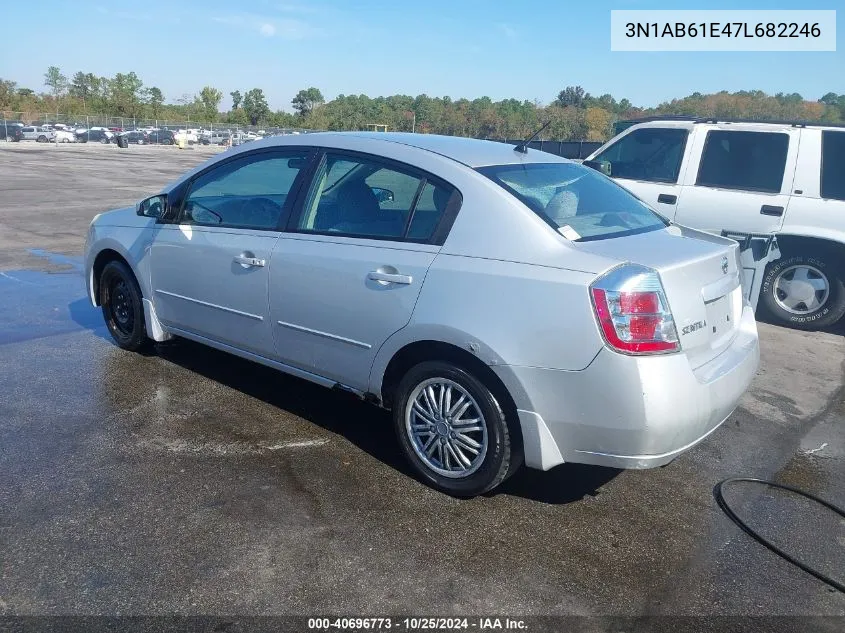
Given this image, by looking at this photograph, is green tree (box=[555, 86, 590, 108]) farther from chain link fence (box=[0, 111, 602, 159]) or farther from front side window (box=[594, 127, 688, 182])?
front side window (box=[594, 127, 688, 182])

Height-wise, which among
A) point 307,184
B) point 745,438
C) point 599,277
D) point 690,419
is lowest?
point 745,438

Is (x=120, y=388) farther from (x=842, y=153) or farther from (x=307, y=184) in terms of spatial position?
(x=842, y=153)

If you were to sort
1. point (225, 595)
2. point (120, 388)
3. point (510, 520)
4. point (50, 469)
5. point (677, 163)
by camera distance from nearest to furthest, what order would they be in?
point (225, 595) → point (510, 520) → point (50, 469) → point (120, 388) → point (677, 163)

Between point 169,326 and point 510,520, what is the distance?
113 inches

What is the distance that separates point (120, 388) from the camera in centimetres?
501

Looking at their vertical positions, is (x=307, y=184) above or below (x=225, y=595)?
above

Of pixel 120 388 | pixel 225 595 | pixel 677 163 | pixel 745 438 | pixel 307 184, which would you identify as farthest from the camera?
pixel 677 163

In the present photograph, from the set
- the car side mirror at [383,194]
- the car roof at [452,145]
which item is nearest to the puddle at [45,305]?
the car roof at [452,145]

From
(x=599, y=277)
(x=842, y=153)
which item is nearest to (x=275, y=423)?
(x=599, y=277)

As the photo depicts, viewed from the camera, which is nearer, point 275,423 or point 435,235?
point 435,235

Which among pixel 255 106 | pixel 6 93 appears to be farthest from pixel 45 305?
pixel 255 106

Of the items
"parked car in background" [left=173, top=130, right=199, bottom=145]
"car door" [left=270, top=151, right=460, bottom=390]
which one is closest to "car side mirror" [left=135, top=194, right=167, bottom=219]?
"car door" [left=270, top=151, right=460, bottom=390]

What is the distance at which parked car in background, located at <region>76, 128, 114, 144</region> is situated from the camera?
201 ft

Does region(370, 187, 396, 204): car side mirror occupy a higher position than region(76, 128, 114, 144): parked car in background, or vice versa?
region(76, 128, 114, 144): parked car in background
